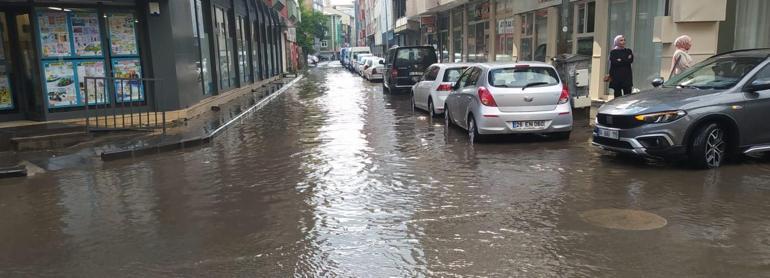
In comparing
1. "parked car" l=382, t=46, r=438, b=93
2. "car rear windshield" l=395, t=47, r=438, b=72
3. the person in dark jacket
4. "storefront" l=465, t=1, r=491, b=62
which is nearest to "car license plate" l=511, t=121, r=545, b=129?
the person in dark jacket

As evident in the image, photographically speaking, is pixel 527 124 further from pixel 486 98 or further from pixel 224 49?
pixel 224 49

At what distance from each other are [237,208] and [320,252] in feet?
5.87

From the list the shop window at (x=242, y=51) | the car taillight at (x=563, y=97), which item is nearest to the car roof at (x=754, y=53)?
the car taillight at (x=563, y=97)

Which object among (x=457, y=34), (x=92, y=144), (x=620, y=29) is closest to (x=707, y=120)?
(x=620, y=29)

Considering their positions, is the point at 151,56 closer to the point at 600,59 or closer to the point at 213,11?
the point at 213,11

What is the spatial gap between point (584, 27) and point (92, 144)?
12.5m

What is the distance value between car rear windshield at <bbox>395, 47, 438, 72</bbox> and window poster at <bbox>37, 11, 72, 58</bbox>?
11.7 meters

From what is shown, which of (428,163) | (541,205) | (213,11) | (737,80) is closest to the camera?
(541,205)

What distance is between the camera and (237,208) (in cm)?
639

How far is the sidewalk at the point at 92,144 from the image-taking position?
9.37 meters

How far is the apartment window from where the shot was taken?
629 inches

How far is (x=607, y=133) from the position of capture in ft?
26.6

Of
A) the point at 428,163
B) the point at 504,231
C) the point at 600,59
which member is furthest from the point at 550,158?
the point at 600,59

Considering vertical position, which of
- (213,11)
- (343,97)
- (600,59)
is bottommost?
(343,97)
